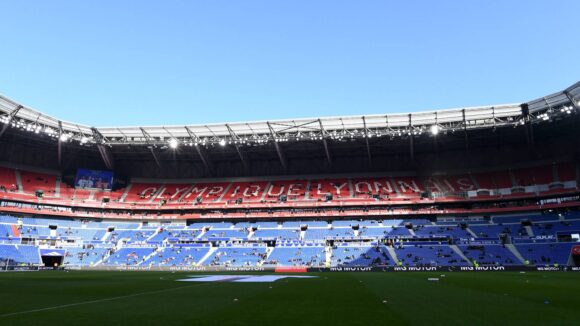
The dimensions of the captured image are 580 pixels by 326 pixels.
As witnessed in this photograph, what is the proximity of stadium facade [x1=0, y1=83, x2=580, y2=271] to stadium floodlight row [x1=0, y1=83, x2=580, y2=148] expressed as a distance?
0.23 m

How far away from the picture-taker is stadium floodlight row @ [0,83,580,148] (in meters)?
48.3

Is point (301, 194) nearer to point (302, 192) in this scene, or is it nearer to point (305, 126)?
point (302, 192)

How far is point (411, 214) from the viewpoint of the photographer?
59.8m

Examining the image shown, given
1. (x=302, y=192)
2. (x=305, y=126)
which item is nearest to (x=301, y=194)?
(x=302, y=192)

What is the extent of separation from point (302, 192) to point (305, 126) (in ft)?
49.7

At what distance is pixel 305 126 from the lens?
56.3m

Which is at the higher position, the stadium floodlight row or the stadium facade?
the stadium floodlight row

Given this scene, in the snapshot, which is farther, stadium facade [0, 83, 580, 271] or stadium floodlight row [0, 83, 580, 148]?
stadium facade [0, 83, 580, 271]

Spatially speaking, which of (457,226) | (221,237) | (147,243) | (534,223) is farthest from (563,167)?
(147,243)

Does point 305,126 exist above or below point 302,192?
above

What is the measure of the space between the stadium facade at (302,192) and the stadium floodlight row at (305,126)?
0.23 m

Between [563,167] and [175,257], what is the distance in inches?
2334

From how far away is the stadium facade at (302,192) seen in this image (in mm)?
50562

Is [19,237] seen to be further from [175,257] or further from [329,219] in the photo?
[329,219]
